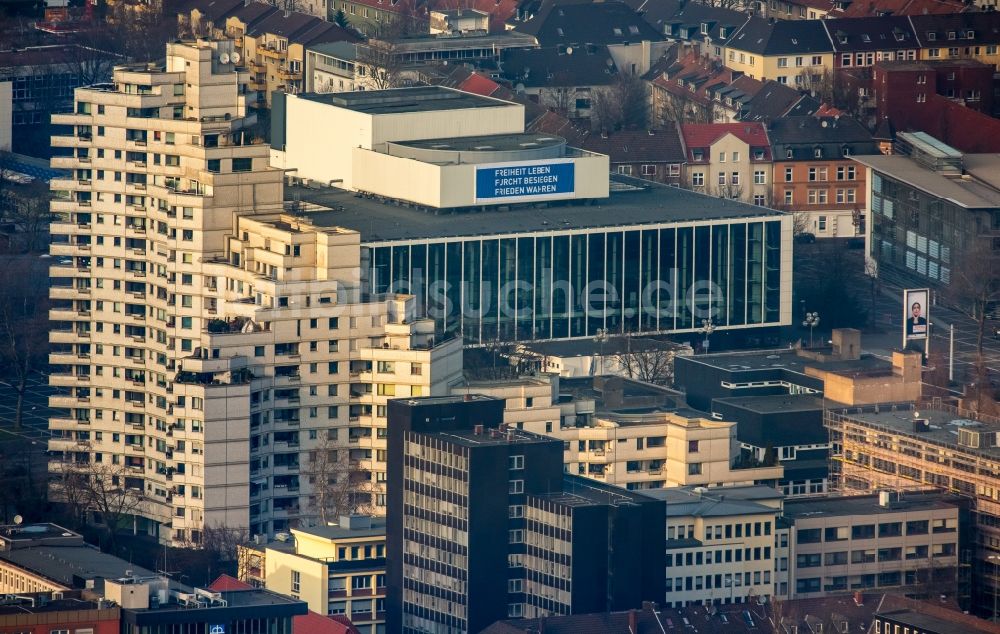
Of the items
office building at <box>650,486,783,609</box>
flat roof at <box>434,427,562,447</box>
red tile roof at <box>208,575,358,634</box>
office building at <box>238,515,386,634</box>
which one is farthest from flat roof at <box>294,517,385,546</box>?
office building at <box>650,486,783,609</box>

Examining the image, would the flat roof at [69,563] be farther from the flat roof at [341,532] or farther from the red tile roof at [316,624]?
the flat roof at [341,532]

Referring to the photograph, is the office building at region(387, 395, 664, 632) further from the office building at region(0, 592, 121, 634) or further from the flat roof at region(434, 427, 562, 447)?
the office building at region(0, 592, 121, 634)

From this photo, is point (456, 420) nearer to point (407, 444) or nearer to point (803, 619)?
point (407, 444)

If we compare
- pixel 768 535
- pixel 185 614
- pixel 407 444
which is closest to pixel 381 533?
pixel 407 444

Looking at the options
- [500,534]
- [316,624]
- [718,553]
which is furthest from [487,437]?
[316,624]

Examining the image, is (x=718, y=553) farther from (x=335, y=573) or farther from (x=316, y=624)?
(x=316, y=624)

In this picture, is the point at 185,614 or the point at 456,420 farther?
the point at 456,420

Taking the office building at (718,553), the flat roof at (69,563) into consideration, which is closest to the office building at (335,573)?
the flat roof at (69,563)
